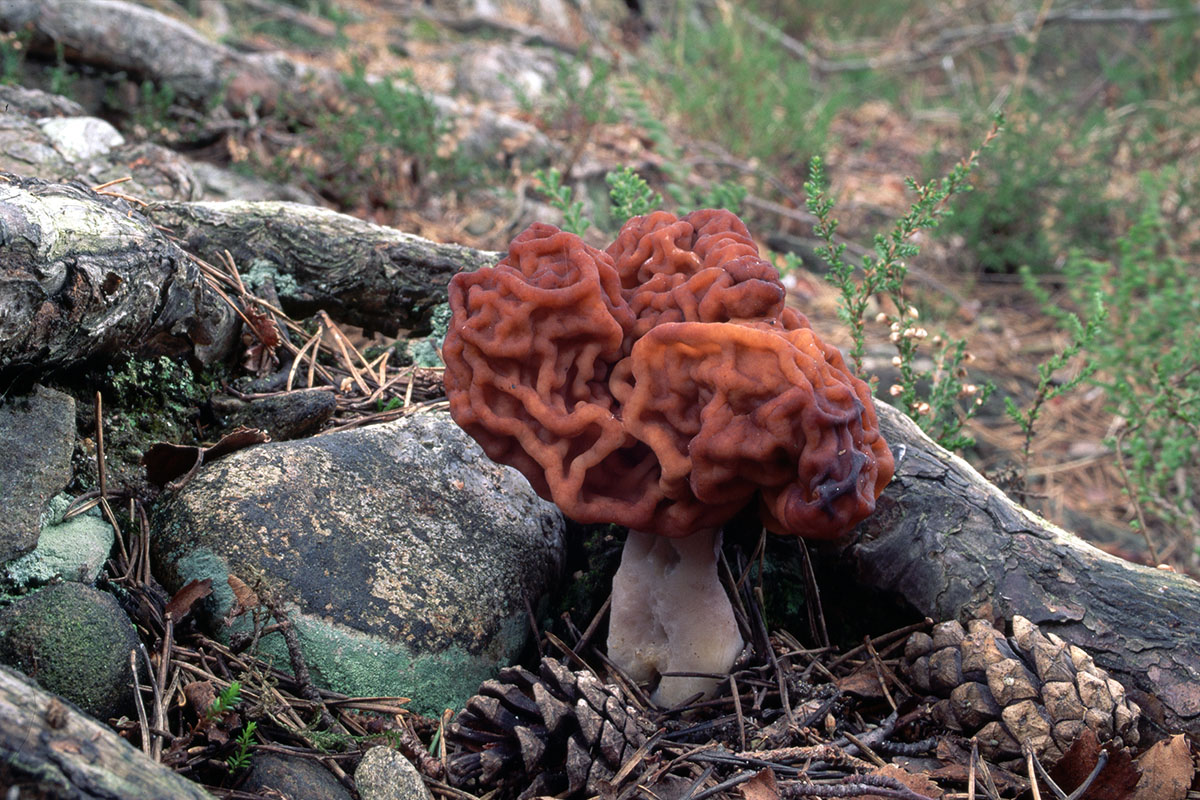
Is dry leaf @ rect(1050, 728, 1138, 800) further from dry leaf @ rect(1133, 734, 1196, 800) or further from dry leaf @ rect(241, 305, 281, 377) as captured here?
dry leaf @ rect(241, 305, 281, 377)

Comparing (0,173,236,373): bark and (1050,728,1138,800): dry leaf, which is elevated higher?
(0,173,236,373): bark

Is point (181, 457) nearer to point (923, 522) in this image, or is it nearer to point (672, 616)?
point (672, 616)

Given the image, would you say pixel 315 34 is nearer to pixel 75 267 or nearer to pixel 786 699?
pixel 75 267

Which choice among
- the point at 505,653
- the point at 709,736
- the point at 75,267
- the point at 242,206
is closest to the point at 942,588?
the point at 709,736

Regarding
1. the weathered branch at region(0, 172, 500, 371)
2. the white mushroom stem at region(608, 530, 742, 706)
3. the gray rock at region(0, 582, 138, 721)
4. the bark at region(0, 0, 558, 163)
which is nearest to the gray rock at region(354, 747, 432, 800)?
the gray rock at region(0, 582, 138, 721)

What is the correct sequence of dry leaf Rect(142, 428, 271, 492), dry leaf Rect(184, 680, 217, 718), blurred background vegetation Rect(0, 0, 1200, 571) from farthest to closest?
blurred background vegetation Rect(0, 0, 1200, 571) → dry leaf Rect(142, 428, 271, 492) → dry leaf Rect(184, 680, 217, 718)

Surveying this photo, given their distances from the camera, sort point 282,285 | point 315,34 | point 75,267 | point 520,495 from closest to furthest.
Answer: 1. point 75,267
2. point 520,495
3. point 282,285
4. point 315,34

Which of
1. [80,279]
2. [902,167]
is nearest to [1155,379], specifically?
[80,279]
